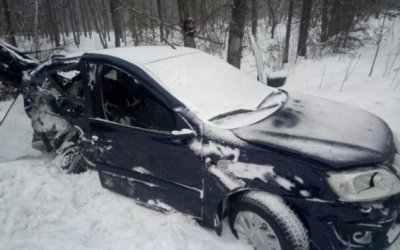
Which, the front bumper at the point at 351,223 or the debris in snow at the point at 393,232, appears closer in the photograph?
the front bumper at the point at 351,223

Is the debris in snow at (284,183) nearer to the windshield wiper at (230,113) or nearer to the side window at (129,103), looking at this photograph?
the windshield wiper at (230,113)

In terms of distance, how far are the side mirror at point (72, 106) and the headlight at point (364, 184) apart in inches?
113

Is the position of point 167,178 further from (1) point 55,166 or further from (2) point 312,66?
(2) point 312,66

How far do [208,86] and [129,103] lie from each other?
1.04 meters

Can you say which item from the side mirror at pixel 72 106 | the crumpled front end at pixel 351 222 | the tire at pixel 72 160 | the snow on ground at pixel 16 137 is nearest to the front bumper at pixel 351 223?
the crumpled front end at pixel 351 222

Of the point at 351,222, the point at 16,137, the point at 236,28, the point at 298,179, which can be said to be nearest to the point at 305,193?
the point at 298,179

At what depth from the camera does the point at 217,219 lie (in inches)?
103

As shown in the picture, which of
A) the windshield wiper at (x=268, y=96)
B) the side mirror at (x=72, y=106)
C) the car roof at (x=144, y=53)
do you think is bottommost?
the side mirror at (x=72, y=106)

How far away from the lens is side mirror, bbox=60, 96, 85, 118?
371cm

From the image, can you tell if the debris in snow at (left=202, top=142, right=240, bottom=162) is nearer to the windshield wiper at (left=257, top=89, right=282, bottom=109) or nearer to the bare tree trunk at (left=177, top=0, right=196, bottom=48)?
the windshield wiper at (left=257, top=89, right=282, bottom=109)

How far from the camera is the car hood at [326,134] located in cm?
224

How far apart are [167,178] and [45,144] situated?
8.64 feet

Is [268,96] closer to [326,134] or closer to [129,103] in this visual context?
[326,134]

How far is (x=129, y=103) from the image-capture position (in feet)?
11.6
